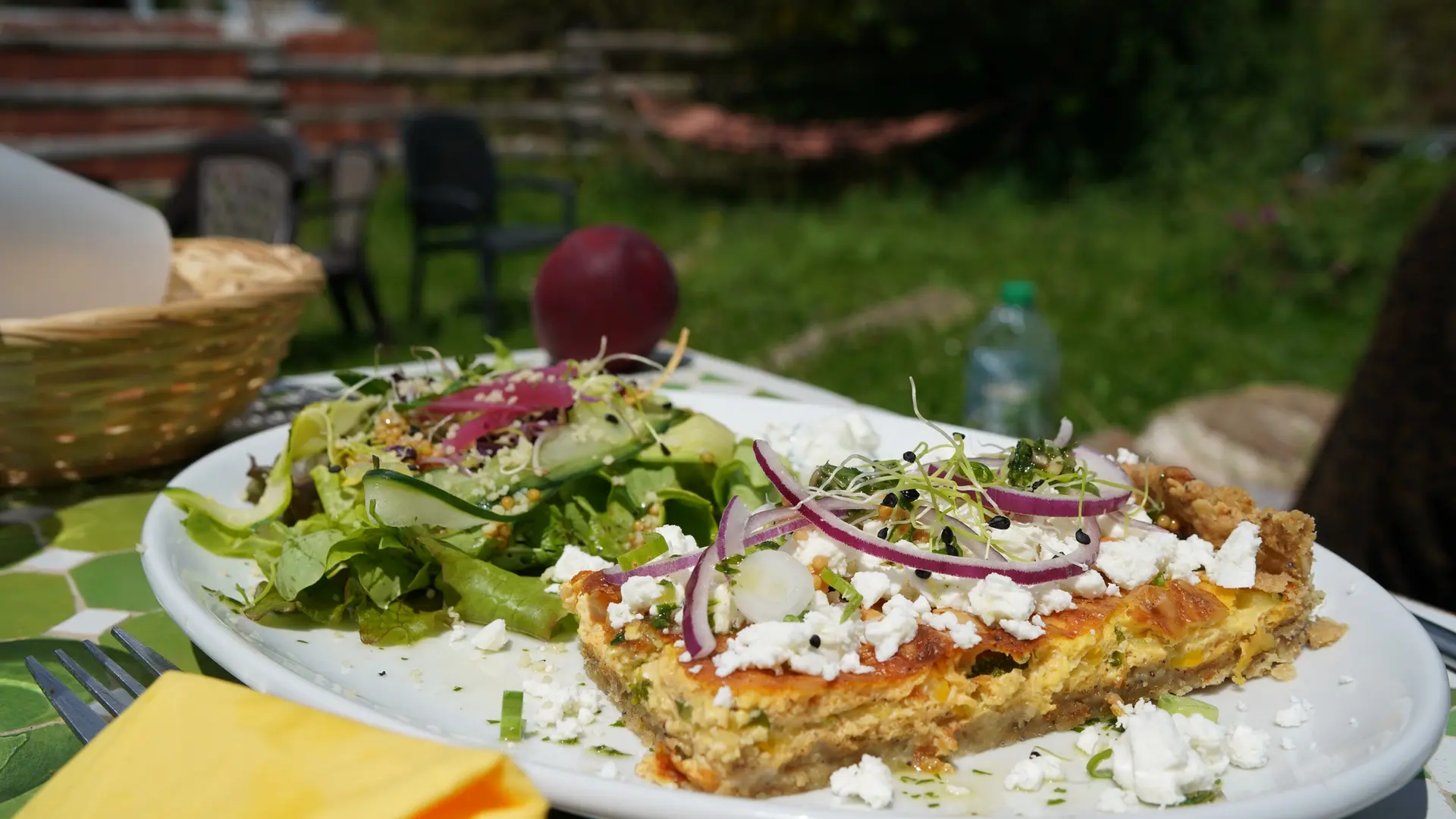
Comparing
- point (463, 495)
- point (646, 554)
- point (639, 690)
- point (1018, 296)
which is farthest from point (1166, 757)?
point (1018, 296)

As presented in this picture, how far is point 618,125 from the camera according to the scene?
14062mm

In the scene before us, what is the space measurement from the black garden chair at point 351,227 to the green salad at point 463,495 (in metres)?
6.17

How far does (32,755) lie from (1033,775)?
4.06ft

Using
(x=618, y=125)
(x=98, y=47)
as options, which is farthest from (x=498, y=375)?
(x=618, y=125)

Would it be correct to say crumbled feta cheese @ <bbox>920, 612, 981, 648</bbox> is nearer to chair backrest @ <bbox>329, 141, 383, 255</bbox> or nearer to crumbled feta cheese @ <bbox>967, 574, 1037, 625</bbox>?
crumbled feta cheese @ <bbox>967, 574, 1037, 625</bbox>

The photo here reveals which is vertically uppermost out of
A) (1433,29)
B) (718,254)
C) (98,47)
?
(1433,29)

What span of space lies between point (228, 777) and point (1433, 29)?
71.5 ft

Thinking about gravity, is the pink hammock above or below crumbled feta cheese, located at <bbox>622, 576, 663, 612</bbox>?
below

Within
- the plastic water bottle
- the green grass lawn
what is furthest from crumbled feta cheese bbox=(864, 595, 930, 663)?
the green grass lawn

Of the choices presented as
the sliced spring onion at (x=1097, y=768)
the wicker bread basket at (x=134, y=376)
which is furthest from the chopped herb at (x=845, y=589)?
the wicker bread basket at (x=134, y=376)

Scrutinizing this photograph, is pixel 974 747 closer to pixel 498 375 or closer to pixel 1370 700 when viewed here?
pixel 1370 700

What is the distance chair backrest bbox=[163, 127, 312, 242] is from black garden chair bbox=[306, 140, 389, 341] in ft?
1.09

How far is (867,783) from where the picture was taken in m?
1.22

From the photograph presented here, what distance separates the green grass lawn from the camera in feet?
24.2
